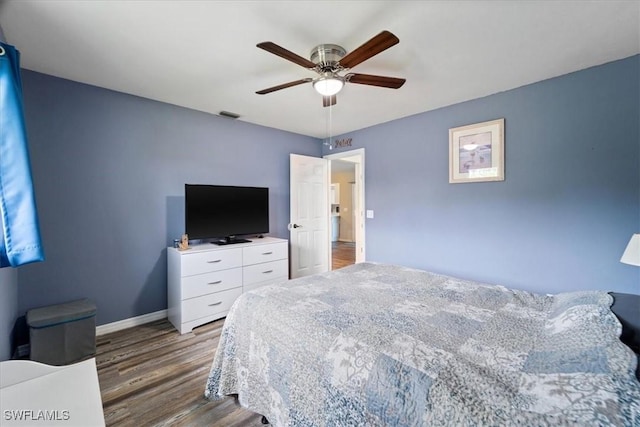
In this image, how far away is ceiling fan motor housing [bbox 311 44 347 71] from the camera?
6.17ft

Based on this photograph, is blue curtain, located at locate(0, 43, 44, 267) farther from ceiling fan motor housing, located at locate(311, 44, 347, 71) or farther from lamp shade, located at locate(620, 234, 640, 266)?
lamp shade, located at locate(620, 234, 640, 266)

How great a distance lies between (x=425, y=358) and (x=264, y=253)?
2.56 meters

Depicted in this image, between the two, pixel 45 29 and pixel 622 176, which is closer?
pixel 45 29

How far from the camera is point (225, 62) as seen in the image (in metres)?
2.18

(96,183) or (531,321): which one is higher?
(96,183)

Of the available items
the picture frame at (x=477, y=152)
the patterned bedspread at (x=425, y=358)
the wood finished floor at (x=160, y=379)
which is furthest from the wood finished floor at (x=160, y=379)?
the picture frame at (x=477, y=152)

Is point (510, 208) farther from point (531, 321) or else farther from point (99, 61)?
point (99, 61)

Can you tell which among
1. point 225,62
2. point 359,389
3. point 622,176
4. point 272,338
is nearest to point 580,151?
point 622,176

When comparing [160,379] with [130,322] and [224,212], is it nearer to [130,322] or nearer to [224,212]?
[130,322]

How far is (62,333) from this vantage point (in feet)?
7.13

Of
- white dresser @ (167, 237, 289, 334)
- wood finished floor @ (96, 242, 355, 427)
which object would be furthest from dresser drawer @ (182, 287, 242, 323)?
wood finished floor @ (96, 242, 355, 427)

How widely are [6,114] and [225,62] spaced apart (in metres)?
1.35

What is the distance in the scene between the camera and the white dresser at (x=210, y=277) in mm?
2742

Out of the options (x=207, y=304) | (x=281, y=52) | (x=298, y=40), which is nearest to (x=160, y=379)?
(x=207, y=304)
